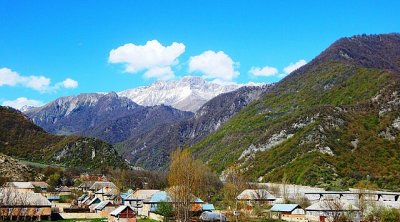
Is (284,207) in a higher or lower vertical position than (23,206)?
lower

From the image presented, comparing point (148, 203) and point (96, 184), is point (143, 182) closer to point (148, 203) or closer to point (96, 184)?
point (96, 184)

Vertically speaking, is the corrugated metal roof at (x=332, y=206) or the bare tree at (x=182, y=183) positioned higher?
the bare tree at (x=182, y=183)

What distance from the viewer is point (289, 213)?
90.3 metres

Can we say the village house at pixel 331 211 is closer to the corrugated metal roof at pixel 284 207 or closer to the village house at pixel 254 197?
the corrugated metal roof at pixel 284 207

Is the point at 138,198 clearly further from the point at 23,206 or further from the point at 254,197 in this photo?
the point at 23,206

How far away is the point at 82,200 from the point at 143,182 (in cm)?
4260

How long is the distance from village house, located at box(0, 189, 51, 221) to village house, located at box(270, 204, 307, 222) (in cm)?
3857

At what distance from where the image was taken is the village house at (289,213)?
3529 inches

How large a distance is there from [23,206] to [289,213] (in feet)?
145

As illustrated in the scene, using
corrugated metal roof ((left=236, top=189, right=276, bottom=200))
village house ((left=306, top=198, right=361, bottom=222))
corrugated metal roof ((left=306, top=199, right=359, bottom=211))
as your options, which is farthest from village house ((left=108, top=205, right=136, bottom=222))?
corrugated metal roof ((left=306, top=199, right=359, bottom=211))

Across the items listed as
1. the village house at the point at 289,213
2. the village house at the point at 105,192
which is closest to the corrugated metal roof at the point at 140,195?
the village house at the point at 105,192

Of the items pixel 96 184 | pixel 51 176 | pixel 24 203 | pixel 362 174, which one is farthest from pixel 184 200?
pixel 51 176

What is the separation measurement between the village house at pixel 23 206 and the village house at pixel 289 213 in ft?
127

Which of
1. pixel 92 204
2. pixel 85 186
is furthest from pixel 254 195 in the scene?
pixel 85 186
